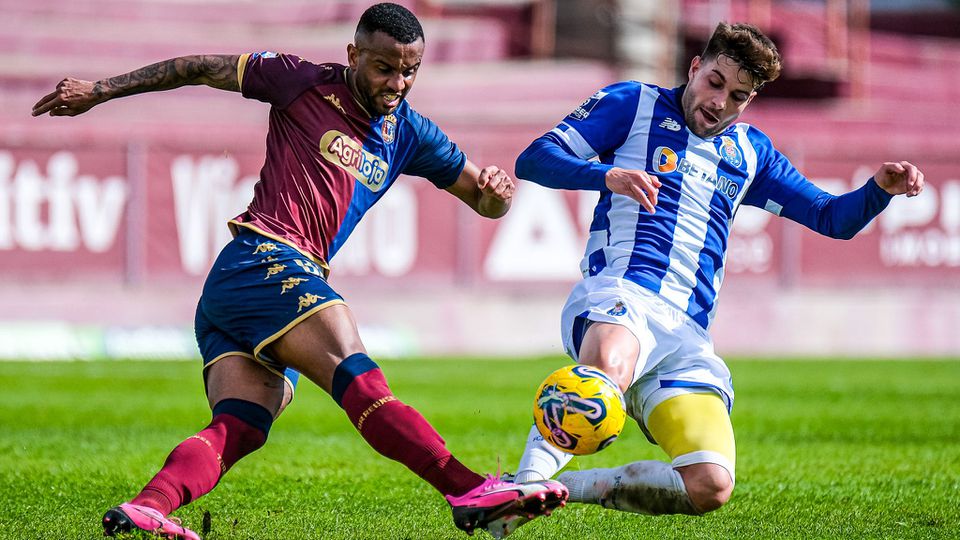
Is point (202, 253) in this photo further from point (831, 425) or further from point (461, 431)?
point (831, 425)

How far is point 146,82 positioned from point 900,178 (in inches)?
126

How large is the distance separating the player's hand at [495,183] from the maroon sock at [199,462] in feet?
4.51

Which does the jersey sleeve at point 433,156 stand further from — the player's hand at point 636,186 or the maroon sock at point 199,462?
the maroon sock at point 199,462

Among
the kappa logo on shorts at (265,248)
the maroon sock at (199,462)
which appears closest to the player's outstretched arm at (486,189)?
the kappa logo on shorts at (265,248)

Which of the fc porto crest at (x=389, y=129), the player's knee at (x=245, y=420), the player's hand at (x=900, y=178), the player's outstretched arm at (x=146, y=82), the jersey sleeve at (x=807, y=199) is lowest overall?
the player's knee at (x=245, y=420)

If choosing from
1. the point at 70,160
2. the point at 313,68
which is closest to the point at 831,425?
the point at 313,68

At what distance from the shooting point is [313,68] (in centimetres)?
566

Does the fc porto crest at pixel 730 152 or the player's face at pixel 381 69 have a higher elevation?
the player's face at pixel 381 69

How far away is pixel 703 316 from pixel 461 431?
15.0ft

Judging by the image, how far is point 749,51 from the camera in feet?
18.9

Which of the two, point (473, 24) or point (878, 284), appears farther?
point (473, 24)

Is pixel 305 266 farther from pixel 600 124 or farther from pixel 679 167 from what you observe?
pixel 679 167

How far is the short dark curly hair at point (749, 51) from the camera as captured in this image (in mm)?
5789

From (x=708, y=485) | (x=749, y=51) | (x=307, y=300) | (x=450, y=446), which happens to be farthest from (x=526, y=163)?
(x=450, y=446)
